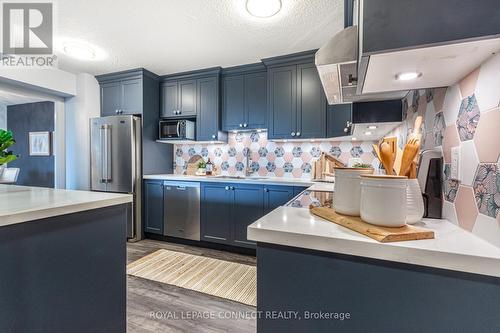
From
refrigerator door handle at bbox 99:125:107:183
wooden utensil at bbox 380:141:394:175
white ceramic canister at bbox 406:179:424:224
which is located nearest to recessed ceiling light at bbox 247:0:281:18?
wooden utensil at bbox 380:141:394:175

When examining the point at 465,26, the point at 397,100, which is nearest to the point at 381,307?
the point at 465,26

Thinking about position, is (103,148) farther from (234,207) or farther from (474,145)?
(474,145)

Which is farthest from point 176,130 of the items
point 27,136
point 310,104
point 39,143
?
point 27,136

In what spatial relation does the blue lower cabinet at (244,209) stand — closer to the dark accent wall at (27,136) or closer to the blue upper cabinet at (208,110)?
→ the blue upper cabinet at (208,110)

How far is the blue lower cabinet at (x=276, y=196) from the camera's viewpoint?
252cm

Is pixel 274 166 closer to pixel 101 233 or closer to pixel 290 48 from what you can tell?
pixel 290 48

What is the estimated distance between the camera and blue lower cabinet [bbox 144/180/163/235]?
10.4 ft

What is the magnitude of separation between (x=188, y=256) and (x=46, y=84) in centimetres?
290

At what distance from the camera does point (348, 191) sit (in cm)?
82

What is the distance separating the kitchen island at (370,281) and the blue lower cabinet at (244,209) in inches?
74.3

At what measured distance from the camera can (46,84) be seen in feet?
10.0

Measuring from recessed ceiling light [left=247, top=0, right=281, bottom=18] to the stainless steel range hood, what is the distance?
1.04m

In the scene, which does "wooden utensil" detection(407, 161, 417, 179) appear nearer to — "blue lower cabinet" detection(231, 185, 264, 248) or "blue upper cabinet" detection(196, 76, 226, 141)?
"blue lower cabinet" detection(231, 185, 264, 248)

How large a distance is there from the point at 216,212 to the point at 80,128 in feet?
7.79
